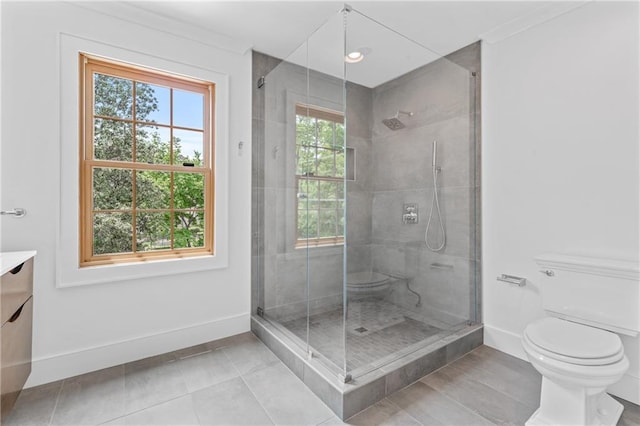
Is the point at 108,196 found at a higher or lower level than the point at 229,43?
lower

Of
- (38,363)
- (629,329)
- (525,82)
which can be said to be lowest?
(38,363)

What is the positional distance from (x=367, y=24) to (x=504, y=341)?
98.1 inches

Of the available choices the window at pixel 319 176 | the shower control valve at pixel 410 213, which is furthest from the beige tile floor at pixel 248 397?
the shower control valve at pixel 410 213

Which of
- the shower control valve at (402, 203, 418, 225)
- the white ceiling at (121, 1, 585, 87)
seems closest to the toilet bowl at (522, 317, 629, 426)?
the shower control valve at (402, 203, 418, 225)

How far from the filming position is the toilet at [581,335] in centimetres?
136

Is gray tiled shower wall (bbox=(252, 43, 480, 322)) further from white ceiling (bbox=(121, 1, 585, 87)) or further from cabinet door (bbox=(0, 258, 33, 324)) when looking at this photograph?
cabinet door (bbox=(0, 258, 33, 324))

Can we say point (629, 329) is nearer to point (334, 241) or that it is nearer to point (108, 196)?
point (334, 241)

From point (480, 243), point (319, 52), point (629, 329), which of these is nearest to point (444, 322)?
point (480, 243)

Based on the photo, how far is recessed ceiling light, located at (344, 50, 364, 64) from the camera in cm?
196

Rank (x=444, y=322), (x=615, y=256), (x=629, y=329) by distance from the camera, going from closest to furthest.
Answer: (x=629, y=329) → (x=615, y=256) → (x=444, y=322)

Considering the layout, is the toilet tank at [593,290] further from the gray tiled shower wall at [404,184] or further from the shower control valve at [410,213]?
the shower control valve at [410,213]

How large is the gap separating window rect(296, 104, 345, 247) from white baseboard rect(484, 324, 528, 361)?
1447 mm

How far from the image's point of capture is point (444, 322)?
2459mm

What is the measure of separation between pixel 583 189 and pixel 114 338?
10.6 ft
